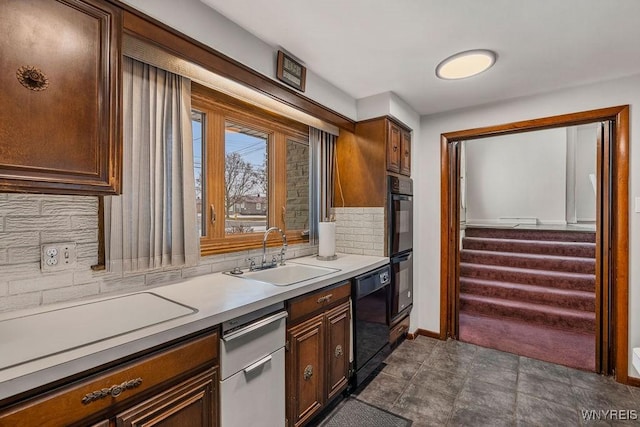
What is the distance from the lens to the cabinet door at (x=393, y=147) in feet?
8.75

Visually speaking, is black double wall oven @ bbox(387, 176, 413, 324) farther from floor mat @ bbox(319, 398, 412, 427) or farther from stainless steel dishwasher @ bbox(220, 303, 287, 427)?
stainless steel dishwasher @ bbox(220, 303, 287, 427)

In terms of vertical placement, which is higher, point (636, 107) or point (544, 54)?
point (544, 54)

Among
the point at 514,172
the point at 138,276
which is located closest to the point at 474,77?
the point at 138,276

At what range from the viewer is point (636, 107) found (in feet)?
7.38

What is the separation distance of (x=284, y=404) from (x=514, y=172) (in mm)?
5720

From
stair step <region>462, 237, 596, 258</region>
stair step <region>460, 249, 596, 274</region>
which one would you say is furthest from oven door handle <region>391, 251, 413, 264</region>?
stair step <region>462, 237, 596, 258</region>

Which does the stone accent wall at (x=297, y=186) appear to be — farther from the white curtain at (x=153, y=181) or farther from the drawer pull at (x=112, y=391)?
the drawer pull at (x=112, y=391)

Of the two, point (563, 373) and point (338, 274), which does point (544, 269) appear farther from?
point (338, 274)

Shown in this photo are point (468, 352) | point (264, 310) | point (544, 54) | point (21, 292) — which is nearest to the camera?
point (21, 292)

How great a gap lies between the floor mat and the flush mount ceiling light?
235cm

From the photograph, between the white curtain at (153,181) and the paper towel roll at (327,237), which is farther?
the paper towel roll at (327,237)

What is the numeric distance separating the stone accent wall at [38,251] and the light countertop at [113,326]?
7 centimetres

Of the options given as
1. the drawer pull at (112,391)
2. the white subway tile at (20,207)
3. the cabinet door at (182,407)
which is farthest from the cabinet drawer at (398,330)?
the white subway tile at (20,207)

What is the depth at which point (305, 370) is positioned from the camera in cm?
172
